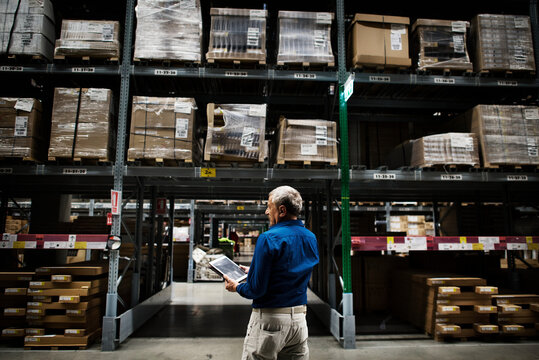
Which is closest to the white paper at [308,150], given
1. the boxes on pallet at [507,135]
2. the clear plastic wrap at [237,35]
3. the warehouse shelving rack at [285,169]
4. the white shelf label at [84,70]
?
the warehouse shelving rack at [285,169]

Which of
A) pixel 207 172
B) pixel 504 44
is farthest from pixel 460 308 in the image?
pixel 207 172

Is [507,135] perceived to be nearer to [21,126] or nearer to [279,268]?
[279,268]

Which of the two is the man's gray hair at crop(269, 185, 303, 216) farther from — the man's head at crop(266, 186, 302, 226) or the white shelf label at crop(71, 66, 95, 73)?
the white shelf label at crop(71, 66, 95, 73)

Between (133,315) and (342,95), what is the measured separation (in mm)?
4994

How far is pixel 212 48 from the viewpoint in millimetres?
5379

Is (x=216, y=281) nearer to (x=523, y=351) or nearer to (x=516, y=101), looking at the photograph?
(x=523, y=351)

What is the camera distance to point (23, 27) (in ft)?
17.2

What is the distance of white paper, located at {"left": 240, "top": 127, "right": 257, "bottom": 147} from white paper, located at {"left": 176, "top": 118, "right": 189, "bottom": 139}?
86cm

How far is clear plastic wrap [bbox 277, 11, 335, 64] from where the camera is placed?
5.38 meters

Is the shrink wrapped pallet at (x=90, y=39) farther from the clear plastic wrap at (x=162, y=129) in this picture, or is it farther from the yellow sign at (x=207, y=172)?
the yellow sign at (x=207, y=172)

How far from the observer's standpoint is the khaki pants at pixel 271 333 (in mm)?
2197

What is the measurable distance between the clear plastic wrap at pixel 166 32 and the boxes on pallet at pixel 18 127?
6.06ft

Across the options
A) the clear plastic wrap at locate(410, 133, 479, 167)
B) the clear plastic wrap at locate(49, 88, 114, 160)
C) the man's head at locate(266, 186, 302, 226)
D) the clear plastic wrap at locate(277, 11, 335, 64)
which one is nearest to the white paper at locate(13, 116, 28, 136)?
the clear plastic wrap at locate(49, 88, 114, 160)

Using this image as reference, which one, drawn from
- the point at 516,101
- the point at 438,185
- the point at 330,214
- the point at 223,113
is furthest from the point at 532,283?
the point at 223,113
